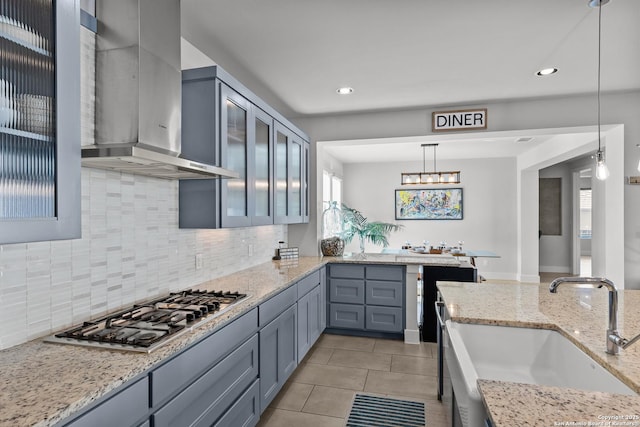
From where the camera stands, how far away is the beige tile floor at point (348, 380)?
2.48 metres

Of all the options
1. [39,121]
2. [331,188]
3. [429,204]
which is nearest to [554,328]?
[39,121]

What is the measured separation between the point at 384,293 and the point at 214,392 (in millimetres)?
2559

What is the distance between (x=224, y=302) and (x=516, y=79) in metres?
3.18

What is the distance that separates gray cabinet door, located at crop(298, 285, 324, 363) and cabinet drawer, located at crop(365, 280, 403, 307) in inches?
23.7

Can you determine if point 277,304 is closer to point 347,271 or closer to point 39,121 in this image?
point 347,271

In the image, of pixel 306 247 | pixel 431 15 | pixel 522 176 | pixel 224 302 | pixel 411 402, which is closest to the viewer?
pixel 224 302

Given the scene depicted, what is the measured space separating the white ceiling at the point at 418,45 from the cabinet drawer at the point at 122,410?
6.74 ft

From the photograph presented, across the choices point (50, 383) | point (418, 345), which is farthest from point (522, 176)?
point (50, 383)

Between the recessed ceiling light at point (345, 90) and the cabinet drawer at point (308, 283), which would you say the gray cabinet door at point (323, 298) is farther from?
the recessed ceiling light at point (345, 90)

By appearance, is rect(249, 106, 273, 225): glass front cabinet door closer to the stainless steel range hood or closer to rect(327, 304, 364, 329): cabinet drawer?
the stainless steel range hood

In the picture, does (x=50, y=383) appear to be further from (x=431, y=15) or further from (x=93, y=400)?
(x=431, y=15)

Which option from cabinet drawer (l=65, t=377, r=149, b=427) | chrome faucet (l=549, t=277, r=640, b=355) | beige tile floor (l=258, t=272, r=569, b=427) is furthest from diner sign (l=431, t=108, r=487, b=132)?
cabinet drawer (l=65, t=377, r=149, b=427)

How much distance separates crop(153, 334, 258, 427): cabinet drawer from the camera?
1443 millimetres

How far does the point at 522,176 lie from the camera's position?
23.7ft
